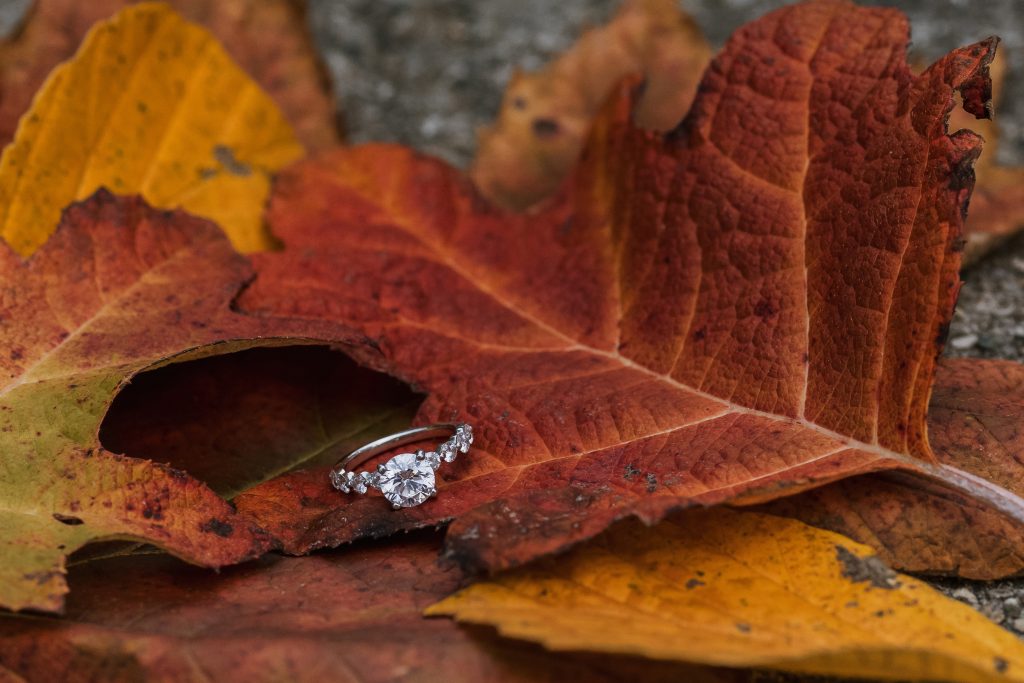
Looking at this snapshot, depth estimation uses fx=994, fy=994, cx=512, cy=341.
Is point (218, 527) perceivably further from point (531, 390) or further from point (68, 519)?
point (531, 390)

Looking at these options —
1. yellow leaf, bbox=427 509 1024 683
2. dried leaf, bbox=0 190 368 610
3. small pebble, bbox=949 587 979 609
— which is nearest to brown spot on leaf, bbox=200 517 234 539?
dried leaf, bbox=0 190 368 610

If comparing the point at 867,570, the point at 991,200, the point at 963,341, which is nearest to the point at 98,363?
the point at 867,570

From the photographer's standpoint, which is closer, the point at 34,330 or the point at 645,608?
the point at 645,608

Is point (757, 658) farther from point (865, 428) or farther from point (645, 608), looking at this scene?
point (865, 428)

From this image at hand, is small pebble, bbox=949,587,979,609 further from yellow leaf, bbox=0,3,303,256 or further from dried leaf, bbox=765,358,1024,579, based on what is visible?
yellow leaf, bbox=0,3,303,256

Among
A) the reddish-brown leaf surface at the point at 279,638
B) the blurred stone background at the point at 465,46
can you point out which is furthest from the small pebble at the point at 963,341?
the reddish-brown leaf surface at the point at 279,638

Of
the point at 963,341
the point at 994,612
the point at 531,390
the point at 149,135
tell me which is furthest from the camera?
the point at 149,135

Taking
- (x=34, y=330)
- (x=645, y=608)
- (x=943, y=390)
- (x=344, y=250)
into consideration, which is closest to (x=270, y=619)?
(x=645, y=608)
